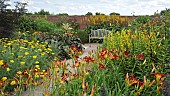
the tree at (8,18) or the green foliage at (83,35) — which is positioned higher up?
the tree at (8,18)

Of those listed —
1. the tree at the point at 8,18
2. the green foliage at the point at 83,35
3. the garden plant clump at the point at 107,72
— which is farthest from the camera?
the green foliage at the point at 83,35

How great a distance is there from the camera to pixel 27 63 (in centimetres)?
633

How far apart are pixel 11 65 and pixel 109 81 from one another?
8.56 ft

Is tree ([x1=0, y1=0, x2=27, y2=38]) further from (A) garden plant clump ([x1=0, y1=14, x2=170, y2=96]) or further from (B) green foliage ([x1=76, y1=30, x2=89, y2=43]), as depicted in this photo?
(B) green foliage ([x1=76, y1=30, x2=89, y2=43])

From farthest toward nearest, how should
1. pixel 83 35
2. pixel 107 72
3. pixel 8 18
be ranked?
pixel 83 35 → pixel 8 18 → pixel 107 72

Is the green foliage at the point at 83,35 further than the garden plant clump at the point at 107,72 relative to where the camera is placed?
Yes

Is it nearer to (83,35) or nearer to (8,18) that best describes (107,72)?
(8,18)

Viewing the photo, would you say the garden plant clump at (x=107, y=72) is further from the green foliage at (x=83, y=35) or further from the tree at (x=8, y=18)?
the green foliage at (x=83, y=35)

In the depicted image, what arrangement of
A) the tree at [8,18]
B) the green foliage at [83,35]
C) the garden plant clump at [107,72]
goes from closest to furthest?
the garden plant clump at [107,72] → the tree at [8,18] → the green foliage at [83,35]

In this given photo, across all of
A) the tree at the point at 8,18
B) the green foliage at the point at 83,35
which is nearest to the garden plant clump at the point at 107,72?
the tree at the point at 8,18

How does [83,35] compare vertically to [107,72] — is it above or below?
below

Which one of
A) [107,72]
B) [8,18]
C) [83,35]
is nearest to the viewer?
[107,72]

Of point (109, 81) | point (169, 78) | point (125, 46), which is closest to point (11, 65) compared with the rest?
point (125, 46)

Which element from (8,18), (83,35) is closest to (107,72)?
(8,18)
